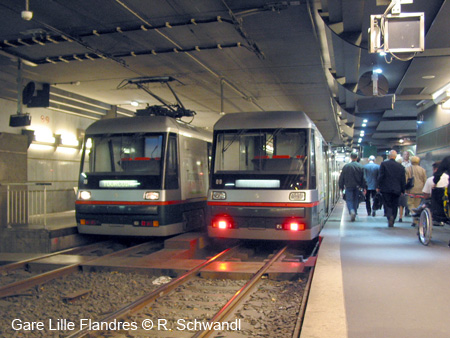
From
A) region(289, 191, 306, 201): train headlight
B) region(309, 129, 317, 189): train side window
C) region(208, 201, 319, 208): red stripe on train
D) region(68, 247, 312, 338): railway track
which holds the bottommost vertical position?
region(68, 247, 312, 338): railway track

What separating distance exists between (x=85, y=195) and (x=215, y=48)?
5.03 meters

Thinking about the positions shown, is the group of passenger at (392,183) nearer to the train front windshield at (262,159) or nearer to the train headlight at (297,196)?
the train headlight at (297,196)

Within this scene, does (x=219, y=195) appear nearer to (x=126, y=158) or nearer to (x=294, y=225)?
(x=294, y=225)

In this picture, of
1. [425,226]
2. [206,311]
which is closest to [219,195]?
[425,226]

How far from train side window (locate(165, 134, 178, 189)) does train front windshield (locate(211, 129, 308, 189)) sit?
1113 mm

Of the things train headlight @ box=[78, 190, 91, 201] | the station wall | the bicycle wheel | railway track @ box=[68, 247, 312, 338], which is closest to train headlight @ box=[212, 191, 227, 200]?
railway track @ box=[68, 247, 312, 338]

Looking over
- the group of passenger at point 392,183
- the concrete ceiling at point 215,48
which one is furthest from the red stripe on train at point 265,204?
the concrete ceiling at point 215,48

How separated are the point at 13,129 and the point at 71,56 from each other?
13.5 feet

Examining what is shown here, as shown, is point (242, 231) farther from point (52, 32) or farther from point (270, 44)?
point (52, 32)

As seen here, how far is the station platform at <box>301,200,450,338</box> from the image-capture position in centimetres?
436

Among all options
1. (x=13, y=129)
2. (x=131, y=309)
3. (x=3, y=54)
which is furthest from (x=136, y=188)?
(x=13, y=129)

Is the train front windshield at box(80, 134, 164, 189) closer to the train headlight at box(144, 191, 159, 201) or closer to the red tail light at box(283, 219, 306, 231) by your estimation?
the train headlight at box(144, 191, 159, 201)

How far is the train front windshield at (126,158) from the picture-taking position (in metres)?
10.2

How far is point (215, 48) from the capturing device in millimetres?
12320
